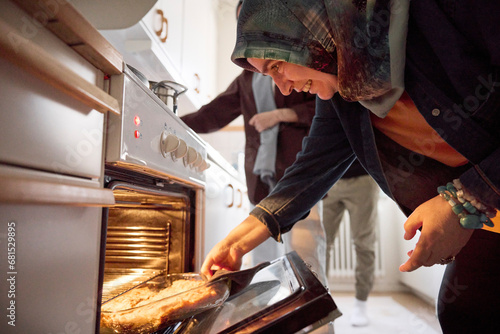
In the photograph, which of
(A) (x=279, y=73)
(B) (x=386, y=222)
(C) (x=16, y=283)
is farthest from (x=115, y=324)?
(B) (x=386, y=222)

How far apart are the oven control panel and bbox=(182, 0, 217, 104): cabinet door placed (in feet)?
3.83

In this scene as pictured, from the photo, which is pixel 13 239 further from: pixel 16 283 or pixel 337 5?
pixel 337 5

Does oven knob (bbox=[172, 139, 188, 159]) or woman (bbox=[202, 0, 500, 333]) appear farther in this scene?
oven knob (bbox=[172, 139, 188, 159])

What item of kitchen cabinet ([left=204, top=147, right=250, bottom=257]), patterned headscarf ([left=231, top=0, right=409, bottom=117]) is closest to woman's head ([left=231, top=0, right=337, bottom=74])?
patterned headscarf ([left=231, top=0, right=409, bottom=117])

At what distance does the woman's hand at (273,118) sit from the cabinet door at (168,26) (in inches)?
21.6

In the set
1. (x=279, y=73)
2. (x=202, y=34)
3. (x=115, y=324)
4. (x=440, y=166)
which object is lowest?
(x=115, y=324)

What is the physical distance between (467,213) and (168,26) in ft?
4.79

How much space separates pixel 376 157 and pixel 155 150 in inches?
17.6

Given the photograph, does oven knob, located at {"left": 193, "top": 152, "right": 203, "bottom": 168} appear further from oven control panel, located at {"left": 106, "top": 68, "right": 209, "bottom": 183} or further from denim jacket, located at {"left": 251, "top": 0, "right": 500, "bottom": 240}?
denim jacket, located at {"left": 251, "top": 0, "right": 500, "bottom": 240}

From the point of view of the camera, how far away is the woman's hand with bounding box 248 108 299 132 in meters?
1.32

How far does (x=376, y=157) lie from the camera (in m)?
0.68

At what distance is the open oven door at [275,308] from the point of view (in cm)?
40

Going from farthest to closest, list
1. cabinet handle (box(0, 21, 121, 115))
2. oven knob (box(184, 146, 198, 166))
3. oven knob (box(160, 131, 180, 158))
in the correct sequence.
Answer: oven knob (box(184, 146, 198, 166)), oven knob (box(160, 131, 180, 158)), cabinet handle (box(0, 21, 121, 115))

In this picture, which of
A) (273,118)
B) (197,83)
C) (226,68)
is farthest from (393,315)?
(226,68)
